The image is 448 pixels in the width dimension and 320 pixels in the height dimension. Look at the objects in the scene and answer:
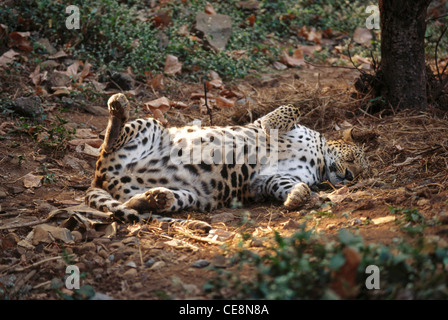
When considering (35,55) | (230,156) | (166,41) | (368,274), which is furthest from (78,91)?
(368,274)

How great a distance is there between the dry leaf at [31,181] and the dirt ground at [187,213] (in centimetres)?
3

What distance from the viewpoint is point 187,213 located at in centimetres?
504

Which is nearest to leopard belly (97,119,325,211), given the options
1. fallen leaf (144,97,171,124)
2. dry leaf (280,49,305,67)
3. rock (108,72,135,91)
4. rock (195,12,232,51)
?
fallen leaf (144,97,171,124)

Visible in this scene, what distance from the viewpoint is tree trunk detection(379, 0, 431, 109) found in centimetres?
648

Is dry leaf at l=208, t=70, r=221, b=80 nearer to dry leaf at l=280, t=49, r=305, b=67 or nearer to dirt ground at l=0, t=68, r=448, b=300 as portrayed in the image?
dirt ground at l=0, t=68, r=448, b=300

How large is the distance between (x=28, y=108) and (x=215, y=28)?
15.3ft

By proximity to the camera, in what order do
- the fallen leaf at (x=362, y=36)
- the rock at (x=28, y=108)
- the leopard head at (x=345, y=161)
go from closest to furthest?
the leopard head at (x=345, y=161) → the rock at (x=28, y=108) → the fallen leaf at (x=362, y=36)

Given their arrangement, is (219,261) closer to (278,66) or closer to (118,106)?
(118,106)

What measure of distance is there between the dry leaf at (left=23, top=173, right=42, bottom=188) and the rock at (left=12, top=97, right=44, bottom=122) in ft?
4.59

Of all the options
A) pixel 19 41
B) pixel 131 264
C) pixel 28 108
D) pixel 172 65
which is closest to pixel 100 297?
pixel 131 264

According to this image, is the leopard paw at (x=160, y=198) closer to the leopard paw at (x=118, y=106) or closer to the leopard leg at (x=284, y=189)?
the leopard paw at (x=118, y=106)

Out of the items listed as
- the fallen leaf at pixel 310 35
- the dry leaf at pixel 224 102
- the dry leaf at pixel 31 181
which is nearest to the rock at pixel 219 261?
the dry leaf at pixel 31 181

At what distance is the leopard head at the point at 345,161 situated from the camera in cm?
565
